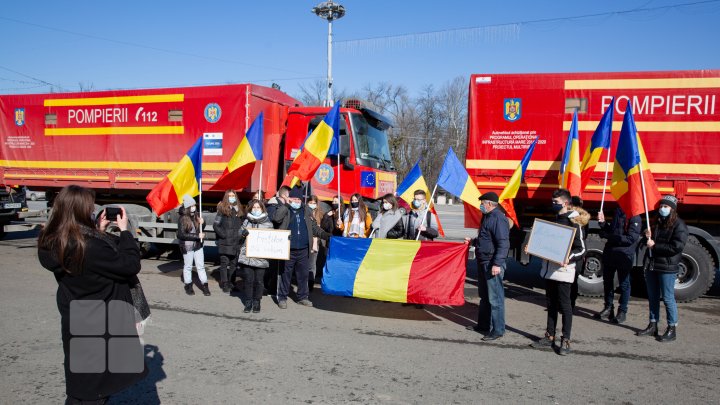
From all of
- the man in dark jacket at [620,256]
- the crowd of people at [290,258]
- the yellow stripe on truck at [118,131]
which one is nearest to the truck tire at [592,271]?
the crowd of people at [290,258]

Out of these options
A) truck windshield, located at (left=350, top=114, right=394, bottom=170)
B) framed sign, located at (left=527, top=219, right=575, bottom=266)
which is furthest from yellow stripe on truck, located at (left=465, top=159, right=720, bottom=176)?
framed sign, located at (left=527, top=219, right=575, bottom=266)

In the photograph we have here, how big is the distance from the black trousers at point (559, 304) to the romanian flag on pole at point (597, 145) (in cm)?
288

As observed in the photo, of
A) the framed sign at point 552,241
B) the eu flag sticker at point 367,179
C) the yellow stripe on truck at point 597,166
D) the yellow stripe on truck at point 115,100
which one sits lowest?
the framed sign at point 552,241

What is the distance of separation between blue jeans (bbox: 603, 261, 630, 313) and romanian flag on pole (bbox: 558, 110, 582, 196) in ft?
3.89

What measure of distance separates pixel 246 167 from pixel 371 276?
3.18 meters

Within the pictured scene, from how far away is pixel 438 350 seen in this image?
5863 mm

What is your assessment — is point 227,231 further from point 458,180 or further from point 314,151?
point 458,180

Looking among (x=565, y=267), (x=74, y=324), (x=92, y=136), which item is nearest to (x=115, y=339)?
(x=74, y=324)

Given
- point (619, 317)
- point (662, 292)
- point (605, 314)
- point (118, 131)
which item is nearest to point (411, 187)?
point (605, 314)

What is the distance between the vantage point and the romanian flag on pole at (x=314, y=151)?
28.2 feet

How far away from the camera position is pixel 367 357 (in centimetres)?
557

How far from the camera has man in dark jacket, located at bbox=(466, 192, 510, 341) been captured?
6.23 m

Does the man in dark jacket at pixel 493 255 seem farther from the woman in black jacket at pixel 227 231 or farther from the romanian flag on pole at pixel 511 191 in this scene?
the woman in black jacket at pixel 227 231

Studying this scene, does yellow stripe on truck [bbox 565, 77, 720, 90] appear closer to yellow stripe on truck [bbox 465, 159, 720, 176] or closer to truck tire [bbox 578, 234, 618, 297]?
yellow stripe on truck [bbox 465, 159, 720, 176]
